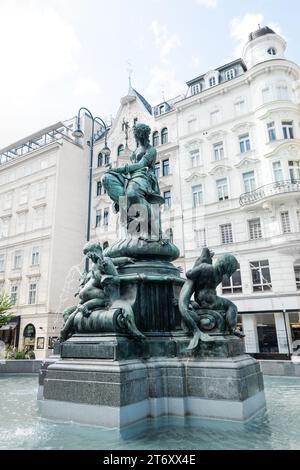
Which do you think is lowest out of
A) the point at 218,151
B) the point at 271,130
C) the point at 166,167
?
the point at 271,130

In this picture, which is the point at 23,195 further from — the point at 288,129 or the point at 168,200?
the point at 288,129

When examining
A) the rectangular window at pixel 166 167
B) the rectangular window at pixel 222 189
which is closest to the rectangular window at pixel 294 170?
the rectangular window at pixel 222 189

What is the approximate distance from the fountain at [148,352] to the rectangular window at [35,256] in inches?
1102

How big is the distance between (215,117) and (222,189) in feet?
21.1

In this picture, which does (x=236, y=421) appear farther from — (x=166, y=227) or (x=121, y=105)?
(x=121, y=105)

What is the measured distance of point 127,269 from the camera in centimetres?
611

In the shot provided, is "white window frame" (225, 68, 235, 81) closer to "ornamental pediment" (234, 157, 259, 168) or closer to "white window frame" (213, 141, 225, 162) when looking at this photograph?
"white window frame" (213, 141, 225, 162)

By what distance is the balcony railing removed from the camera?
73.6ft

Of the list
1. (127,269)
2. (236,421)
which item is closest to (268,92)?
(127,269)

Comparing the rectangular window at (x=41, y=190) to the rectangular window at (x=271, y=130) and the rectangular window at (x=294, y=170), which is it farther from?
the rectangular window at (x=294, y=170)

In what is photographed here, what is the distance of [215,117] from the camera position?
28500mm

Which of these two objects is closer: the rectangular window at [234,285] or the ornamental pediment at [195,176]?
the rectangular window at [234,285]

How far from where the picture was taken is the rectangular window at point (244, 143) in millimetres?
26359

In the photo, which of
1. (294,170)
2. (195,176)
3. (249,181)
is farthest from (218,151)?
(294,170)
